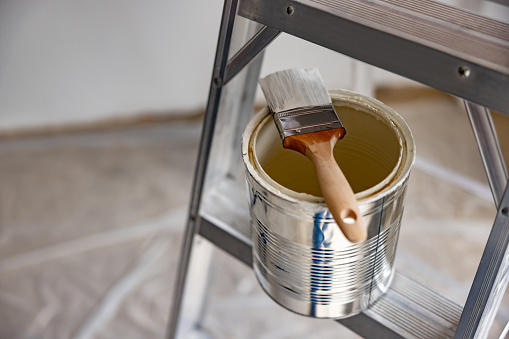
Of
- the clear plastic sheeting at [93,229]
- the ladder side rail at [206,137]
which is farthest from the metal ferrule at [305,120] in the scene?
the clear plastic sheeting at [93,229]

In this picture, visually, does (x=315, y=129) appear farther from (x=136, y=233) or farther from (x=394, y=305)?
(x=136, y=233)

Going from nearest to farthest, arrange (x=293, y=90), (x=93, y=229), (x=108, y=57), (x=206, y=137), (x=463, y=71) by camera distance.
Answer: (x=463, y=71) < (x=293, y=90) < (x=206, y=137) < (x=93, y=229) < (x=108, y=57)

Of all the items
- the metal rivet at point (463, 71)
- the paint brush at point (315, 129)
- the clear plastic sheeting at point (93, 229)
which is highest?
the metal rivet at point (463, 71)

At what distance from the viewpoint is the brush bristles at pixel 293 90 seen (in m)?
0.64

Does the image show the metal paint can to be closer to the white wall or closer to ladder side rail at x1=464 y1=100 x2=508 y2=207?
ladder side rail at x1=464 y1=100 x2=508 y2=207

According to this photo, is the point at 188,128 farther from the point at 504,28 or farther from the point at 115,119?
the point at 504,28

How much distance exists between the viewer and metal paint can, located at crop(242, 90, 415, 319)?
0.58 metres

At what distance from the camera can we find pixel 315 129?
2.02 feet

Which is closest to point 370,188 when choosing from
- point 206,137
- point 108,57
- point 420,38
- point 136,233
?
point 420,38

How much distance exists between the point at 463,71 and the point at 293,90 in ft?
0.65

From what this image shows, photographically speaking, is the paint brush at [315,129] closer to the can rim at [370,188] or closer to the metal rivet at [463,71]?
the can rim at [370,188]

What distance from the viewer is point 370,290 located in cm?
69

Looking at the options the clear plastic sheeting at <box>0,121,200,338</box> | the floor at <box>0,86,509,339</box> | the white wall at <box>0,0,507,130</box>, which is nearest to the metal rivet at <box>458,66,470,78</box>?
the floor at <box>0,86,509,339</box>

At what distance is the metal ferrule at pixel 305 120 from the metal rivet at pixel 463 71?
143mm
